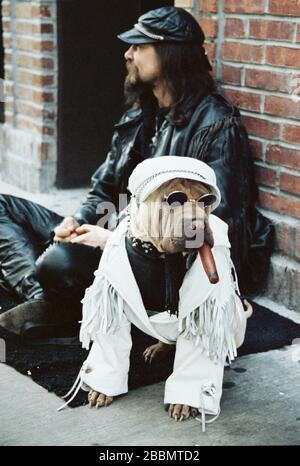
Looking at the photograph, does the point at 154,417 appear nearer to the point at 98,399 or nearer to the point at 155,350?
the point at 98,399

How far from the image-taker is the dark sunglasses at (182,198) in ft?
8.47

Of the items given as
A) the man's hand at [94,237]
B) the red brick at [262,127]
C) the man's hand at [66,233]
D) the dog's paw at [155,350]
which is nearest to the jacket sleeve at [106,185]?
the man's hand at [66,233]

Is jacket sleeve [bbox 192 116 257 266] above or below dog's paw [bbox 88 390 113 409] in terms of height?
above

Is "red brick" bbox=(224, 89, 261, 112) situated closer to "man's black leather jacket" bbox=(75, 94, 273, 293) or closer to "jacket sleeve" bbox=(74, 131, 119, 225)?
"man's black leather jacket" bbox=(75, 94, 273, 293)

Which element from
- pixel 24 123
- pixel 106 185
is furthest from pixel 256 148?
pixel 24 123

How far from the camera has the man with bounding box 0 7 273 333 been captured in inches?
138

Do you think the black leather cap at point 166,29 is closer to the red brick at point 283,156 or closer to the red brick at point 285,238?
the red brick at point 283,156

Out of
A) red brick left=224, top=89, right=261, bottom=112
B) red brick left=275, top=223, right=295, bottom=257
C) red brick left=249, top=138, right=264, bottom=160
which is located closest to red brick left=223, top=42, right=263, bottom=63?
red brick left=224, top=89, right=261, bottom=112

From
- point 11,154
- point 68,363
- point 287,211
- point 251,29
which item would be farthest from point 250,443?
point 11,154

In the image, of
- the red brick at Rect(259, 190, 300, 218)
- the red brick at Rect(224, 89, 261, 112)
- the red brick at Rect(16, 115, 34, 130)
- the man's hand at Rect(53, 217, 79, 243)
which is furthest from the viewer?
the red brick at Rect(16, 115, 34, 130)

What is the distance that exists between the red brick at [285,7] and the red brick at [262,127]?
0.51 meters

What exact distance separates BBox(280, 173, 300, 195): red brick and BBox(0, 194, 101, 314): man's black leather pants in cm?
98

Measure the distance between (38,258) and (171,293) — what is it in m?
1.07

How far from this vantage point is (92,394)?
9.56 feet
